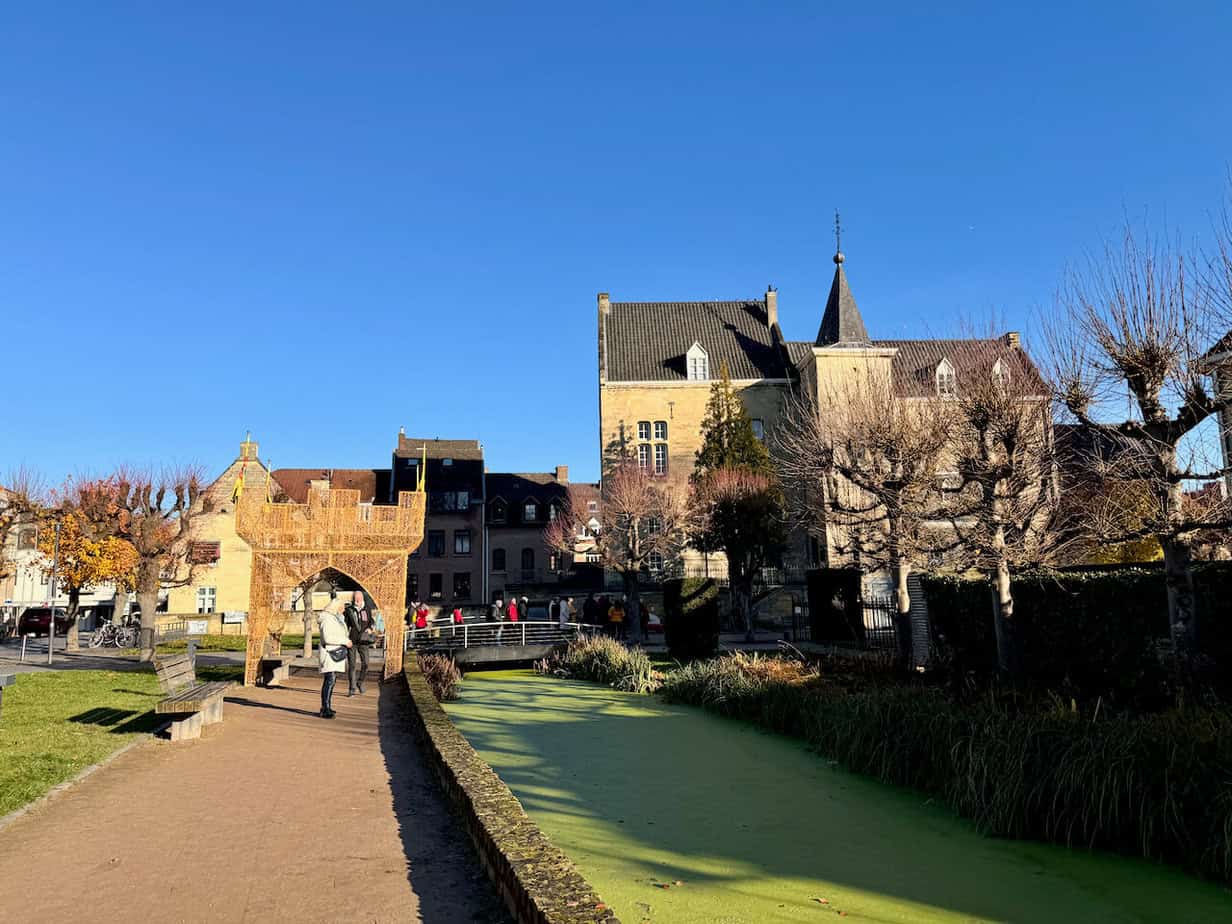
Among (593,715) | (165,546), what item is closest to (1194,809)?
(593,715)

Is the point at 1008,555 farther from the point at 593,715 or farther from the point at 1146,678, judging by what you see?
the point at 593,715

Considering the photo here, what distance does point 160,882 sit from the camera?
17.0ft

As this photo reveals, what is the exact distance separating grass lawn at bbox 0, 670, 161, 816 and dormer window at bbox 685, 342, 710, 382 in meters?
32.5

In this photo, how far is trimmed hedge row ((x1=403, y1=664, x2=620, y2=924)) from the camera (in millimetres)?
4043

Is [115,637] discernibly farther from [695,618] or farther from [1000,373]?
[1000,373]

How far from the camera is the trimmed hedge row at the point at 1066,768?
20.4 feet

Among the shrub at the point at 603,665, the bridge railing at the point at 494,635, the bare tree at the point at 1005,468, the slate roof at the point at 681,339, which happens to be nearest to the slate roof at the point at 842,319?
the slate roof at the point at 681,339

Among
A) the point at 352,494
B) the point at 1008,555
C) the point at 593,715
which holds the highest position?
the point at 352,494

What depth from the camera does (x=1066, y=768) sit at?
270 inches

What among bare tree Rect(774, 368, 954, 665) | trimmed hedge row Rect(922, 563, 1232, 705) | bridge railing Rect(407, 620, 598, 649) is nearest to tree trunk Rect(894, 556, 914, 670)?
bare tree Rect(774, 368, 954, 665)

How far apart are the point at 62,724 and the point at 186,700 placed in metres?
2.06

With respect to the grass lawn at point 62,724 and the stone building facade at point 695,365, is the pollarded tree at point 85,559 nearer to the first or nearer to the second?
the grass lawn at point 62,724

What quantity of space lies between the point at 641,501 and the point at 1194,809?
30.7m

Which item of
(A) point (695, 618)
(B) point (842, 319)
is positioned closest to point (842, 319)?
(B) point (842, 319)
